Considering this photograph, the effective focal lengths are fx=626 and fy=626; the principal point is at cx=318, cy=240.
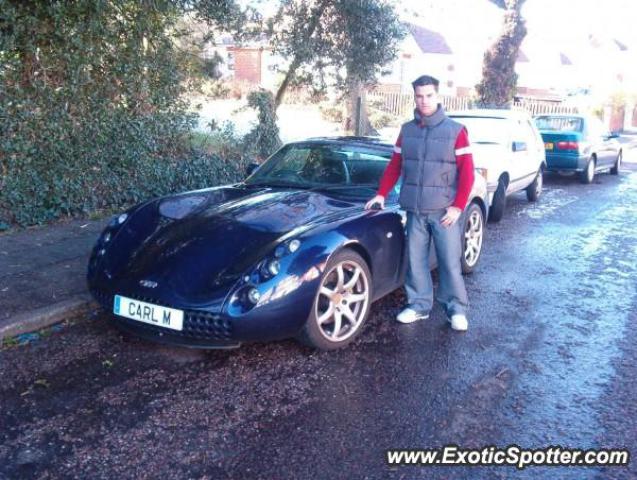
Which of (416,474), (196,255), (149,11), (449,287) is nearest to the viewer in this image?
(416,474)

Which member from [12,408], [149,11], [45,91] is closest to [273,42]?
[149,11]

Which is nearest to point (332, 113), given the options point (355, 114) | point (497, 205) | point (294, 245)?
point (355, 114)

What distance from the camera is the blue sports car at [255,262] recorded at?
12.5 ft

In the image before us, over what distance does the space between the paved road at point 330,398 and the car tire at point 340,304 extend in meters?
0.12

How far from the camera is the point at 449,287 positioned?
4746mm

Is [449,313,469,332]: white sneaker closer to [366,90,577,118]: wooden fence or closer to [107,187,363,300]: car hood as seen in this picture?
[107,187,363,300]: car hood

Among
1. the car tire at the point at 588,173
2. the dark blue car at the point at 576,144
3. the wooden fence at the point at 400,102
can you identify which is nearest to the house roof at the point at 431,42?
the wooden fence at the point at 400,102

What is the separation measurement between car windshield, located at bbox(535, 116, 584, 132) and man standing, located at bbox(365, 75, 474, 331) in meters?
9.85

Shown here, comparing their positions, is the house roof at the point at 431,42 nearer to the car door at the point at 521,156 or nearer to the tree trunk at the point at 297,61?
the tree trunk at the point at 297,61

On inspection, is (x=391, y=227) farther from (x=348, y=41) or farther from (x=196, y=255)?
(x=348, y=41)

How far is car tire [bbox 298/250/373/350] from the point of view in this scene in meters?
4.11

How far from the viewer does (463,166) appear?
173 inches

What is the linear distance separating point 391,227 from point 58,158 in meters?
4.52

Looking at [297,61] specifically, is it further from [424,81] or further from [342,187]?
[424,81]
